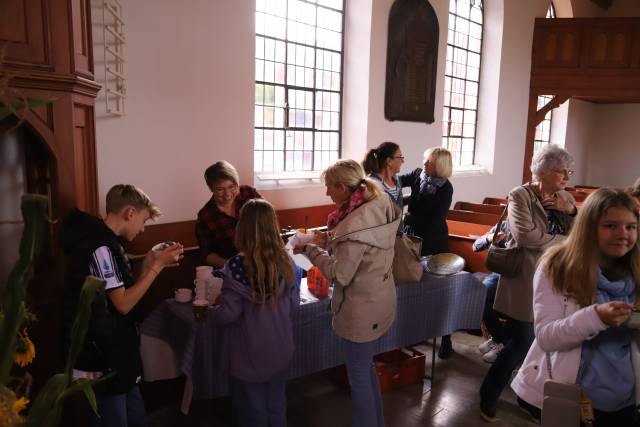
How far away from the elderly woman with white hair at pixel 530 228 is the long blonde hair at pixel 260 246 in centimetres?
153

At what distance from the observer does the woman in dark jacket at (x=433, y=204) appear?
431 centimetres

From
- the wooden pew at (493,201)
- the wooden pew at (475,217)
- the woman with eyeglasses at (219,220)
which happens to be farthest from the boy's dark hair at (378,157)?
the wooden pew at (493,201)

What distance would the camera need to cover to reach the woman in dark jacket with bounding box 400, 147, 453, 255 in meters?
4.31

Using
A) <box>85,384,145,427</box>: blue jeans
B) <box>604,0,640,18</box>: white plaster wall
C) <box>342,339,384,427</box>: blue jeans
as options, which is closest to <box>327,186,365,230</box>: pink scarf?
<box>342,339,384,427</box>: blue jeans

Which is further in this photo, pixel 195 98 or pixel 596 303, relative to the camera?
pixel 195 98

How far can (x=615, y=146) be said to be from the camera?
12.7 meters

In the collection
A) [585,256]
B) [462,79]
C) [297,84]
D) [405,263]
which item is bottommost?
[405,263]

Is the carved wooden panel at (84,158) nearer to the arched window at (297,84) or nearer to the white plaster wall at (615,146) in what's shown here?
the arched window at (297,84)

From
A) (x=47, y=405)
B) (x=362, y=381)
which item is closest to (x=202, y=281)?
(x=362, y=381)

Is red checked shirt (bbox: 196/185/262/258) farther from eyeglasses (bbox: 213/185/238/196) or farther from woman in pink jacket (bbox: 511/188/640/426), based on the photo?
woman in pink jacket (bbox: 511/188/640/426)

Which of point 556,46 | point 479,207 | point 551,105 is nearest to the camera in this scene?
point 479,207

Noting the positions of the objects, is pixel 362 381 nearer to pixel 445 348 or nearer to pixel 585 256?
pixel 585 256

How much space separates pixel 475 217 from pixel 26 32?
18.8 ft

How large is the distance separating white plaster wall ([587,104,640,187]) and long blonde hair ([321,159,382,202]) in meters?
12.2
